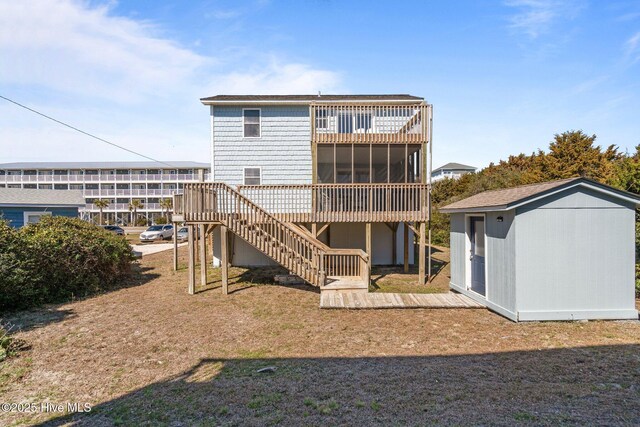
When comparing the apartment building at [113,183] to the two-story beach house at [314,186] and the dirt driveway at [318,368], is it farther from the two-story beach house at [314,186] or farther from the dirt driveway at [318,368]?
the dirt driveway at [318,368]

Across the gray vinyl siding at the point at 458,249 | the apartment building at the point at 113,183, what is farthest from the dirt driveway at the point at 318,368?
the apartment building at the point at 113,183

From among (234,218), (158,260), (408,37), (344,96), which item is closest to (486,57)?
(408,37)

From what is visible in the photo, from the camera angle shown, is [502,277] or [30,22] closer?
[502,277]

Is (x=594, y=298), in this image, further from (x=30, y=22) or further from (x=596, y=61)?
(x=30, y=22)

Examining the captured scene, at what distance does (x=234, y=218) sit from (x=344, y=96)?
841 cm

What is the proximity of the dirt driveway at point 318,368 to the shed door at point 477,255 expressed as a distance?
1.21 metres

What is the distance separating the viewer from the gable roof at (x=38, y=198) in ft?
63.2

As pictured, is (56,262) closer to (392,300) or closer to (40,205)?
(392,300)

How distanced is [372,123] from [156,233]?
76.0 feet

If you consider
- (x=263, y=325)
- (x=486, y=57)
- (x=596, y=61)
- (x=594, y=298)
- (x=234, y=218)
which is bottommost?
(x=263, y=325)

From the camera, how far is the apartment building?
49.3m

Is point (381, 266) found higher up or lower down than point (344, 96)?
lower down

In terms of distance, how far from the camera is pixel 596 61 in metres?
11.2

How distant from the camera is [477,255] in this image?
29.0 feet
